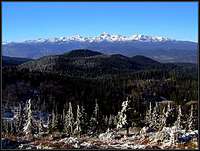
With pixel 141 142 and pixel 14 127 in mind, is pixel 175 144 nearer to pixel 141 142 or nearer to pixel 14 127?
pixel 141 142

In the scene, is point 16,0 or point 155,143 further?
point 155,143

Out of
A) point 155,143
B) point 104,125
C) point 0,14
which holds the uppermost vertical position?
point 0,14

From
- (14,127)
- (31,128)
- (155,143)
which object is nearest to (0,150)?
(155,143)

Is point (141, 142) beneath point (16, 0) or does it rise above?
beneath

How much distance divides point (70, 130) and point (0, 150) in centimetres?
5805

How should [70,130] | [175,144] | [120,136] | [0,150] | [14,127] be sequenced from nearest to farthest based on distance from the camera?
[0,150], [175,144], [120,136], [70,130], [14,127]

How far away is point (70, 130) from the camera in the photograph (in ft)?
414

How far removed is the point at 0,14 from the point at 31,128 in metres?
88.4

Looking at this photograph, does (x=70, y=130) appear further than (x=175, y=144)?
Yes

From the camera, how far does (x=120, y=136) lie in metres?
104

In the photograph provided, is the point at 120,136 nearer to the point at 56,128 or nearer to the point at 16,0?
the point at 56,128

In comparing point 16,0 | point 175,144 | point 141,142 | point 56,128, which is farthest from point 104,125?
point 16,0

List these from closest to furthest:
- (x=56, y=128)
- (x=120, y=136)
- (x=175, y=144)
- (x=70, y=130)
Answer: (x=175, y=144), (x=120, y=136), (x=70, y=130), (x=56, y=128)

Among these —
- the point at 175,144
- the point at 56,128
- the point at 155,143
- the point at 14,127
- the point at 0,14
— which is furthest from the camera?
the point at 14,127
